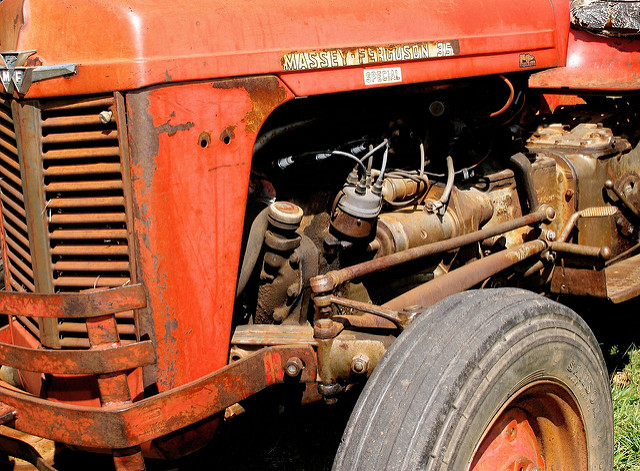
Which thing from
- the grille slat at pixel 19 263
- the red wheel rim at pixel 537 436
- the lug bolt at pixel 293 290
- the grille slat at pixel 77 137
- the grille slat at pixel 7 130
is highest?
the grille slat at pixel 77 137

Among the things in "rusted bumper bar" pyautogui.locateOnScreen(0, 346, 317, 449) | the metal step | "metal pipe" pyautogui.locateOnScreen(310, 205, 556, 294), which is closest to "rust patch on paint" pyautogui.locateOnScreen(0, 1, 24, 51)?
"rusted bumper bar" pyautogui.locateOnScreen(0, 346, 317, 449)

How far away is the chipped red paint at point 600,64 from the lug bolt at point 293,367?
2267 millimetres

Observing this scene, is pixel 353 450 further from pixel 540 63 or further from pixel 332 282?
pixel 540 63

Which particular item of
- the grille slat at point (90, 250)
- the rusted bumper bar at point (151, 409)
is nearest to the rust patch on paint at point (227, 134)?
the grille slat at point (90, 250)

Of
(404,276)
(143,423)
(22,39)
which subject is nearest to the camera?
(143,423)

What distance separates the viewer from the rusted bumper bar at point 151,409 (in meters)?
1.84

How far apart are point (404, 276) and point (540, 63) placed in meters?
1.14

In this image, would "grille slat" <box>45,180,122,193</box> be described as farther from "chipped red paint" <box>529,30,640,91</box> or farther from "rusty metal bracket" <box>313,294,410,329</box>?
"chipped red paint" <box>529,30,640,91</box>

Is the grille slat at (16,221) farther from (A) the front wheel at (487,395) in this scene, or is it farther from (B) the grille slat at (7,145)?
(A) the front wheel at (487,395)

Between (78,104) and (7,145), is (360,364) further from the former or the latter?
(7,145)

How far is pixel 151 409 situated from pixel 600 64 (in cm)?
293

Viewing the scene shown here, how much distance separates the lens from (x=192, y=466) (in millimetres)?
2961

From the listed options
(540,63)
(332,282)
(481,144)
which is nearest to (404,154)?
(481,144)

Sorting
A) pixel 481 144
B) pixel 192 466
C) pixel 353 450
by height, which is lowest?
pixel 192 466
